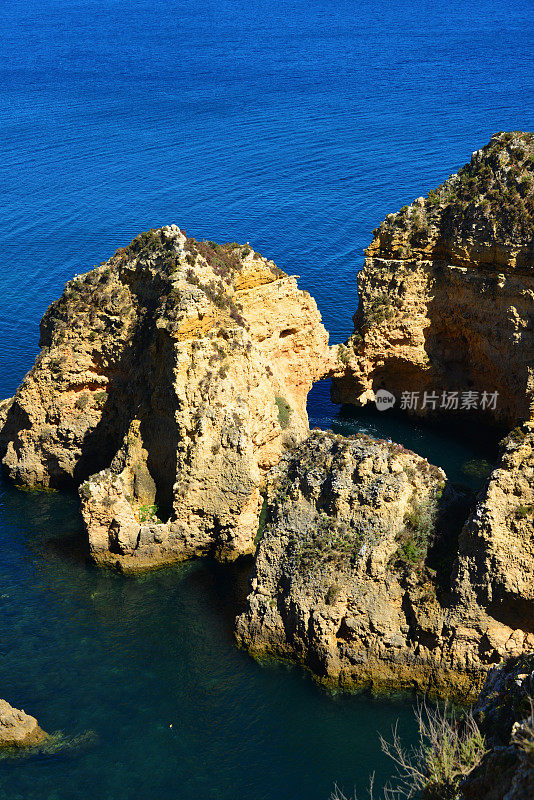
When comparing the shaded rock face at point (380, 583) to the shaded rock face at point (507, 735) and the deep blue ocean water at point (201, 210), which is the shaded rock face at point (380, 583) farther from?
the shaded rock face at point (507, 735)

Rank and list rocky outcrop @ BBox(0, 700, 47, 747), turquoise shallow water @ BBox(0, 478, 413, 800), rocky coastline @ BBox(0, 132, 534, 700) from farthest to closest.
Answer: rocky coastline @ BBox(0, 132, 534, 700), rocky outcrop @ BBox(0, 700, 47, 747), turquoise shallow water @ BBox(0, 478, 413, 800)

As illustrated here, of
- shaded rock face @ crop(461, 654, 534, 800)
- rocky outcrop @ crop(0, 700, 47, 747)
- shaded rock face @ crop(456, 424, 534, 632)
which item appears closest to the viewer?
shaded rock face @ crop(461, 654, 534, 800)

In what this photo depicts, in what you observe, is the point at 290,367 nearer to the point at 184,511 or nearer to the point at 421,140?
the point at 184,511

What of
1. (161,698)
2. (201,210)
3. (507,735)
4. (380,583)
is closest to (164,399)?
(161,698)

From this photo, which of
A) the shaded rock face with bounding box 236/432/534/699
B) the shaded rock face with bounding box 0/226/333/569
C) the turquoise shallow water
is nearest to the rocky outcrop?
the turquoise shallow water

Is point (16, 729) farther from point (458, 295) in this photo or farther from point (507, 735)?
point (458, 295)

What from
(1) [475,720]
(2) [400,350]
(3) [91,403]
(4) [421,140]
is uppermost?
(4) [421,140]

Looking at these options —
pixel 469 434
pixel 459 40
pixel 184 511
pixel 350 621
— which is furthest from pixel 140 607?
pixel 459 40

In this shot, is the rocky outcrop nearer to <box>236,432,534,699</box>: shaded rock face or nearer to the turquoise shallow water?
the turquoise shallow water
